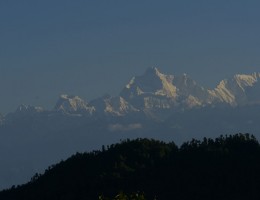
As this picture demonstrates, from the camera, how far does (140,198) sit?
8544 cm

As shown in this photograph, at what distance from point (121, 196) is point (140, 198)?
1757mm

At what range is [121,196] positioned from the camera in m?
84.6
